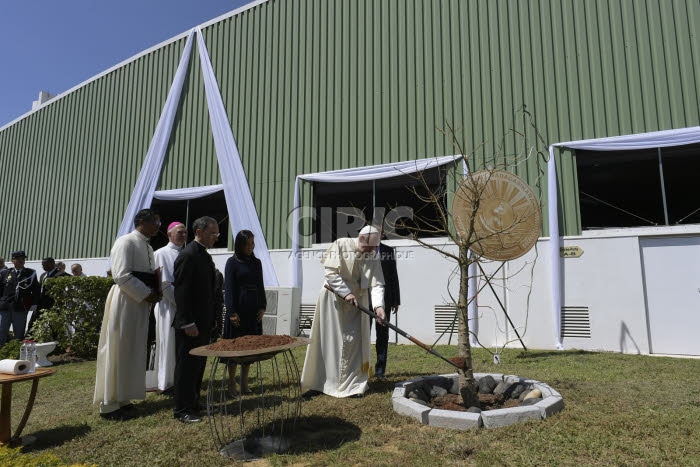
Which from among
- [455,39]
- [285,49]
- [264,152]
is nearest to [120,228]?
[264,152]

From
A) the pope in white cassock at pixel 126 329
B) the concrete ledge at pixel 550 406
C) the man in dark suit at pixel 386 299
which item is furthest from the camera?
the man in dark suit at pixel 386 299

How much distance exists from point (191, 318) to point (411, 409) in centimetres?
205

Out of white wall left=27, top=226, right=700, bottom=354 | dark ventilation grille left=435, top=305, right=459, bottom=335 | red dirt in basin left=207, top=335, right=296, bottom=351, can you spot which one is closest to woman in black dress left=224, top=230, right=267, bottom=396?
red dirt in basin left=207, top=335, right=296, bottom=351

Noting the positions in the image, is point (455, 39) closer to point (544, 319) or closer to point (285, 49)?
point (285, 49)

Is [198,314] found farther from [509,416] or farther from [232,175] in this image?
[232,175]

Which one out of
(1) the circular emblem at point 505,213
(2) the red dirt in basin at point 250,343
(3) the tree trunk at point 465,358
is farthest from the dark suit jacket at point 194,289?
(1) the circular emblem at point 505,213

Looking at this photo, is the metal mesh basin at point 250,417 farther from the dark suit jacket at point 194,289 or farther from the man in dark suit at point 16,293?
the man in dark suit at point 16,293

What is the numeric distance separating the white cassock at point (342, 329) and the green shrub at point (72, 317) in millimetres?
4962

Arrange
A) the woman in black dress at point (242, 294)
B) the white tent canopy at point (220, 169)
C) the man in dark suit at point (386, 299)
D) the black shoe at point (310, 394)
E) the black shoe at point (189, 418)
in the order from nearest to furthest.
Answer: the black shoe at point (189, 418)
the black shoe at point (310, 394)
the woman in black dress at point (242, 294)
the man in dark suit at point (386, 299)
the white tent canopy at point (220, 169)

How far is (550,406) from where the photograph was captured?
3.53m

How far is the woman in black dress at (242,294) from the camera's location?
4590 mm

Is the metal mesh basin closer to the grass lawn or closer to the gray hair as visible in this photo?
the grass lawn

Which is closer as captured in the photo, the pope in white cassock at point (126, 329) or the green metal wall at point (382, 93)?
the pope in white cassock at point (126, 329)

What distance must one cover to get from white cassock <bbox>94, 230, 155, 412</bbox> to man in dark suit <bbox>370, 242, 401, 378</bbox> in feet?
8.70
